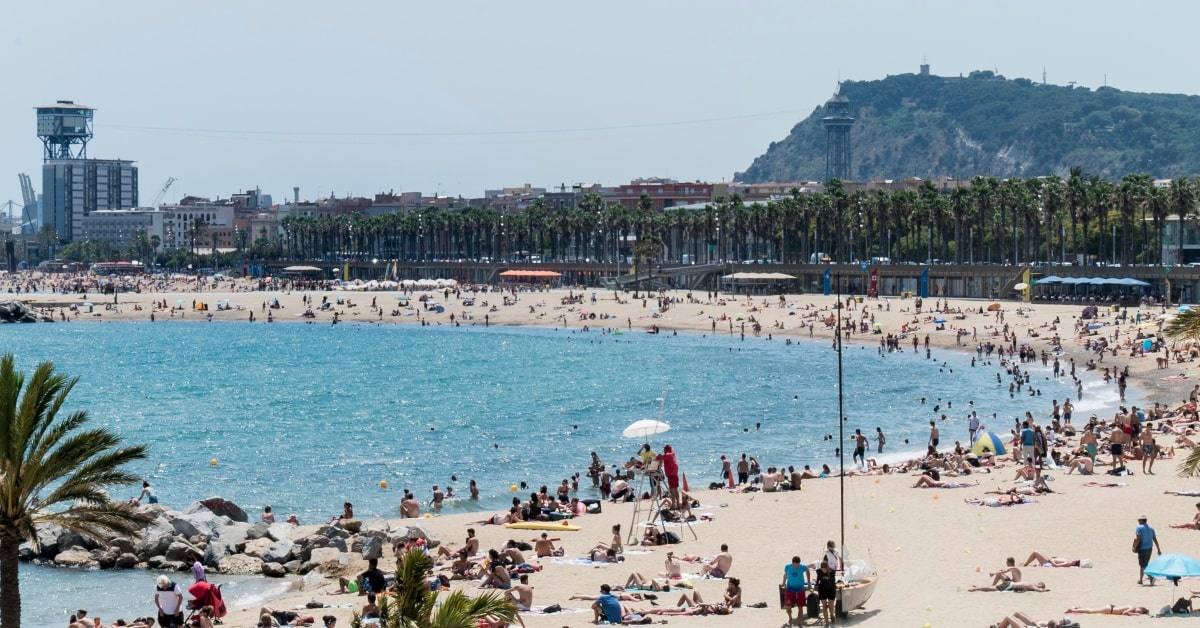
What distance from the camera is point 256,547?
25594 mm

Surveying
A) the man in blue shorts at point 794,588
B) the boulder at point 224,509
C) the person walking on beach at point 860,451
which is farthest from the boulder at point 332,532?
the person walking on beach at point 860,451

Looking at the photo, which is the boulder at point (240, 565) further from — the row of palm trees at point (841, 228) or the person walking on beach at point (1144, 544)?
the row of palm trees at point (841, 228)

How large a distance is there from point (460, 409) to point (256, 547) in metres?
28.4

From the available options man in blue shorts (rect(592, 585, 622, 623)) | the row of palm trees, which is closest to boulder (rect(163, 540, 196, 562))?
man in blue shorts (rect(592, 585, 622, 623))

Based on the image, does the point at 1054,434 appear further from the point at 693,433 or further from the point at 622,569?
the point at 622,569

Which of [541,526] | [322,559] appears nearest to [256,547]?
[322,559]

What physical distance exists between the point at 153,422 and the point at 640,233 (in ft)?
272

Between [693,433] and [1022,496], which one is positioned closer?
[1022,496]

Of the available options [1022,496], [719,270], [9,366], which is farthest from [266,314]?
[9,366]

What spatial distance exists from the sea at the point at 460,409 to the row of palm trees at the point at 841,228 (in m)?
26.0

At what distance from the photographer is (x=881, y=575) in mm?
21438

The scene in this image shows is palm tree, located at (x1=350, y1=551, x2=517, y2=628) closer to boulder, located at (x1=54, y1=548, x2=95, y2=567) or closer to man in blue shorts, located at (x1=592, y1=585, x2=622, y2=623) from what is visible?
man in blue shorts, located at (x1=592, y1=585, x2=622, y2=623)

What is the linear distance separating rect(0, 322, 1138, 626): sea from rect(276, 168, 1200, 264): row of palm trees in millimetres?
25972

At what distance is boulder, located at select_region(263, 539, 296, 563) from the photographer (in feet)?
81.4
